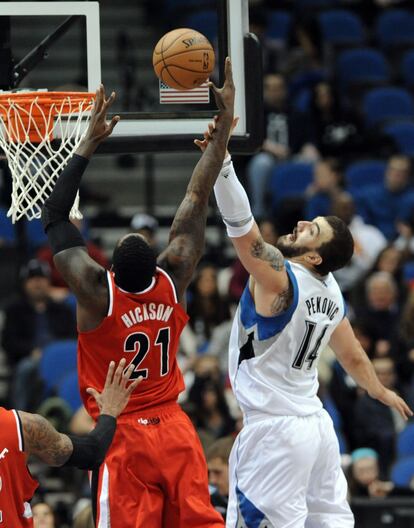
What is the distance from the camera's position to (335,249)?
6.99 metres

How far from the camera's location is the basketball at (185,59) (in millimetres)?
7082

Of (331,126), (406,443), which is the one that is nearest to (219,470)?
(406,443)

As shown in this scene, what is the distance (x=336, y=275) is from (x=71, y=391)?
128 inches

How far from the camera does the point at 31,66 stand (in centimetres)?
785

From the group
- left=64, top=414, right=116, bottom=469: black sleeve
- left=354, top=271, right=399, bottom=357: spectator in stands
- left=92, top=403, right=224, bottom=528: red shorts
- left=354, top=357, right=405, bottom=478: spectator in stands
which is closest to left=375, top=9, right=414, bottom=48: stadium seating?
left=354, top=271, right=399, bottom=357: spectator in stands

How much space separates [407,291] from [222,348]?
2.02m

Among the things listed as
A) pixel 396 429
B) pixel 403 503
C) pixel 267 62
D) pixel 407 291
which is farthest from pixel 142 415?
pixel 267 62

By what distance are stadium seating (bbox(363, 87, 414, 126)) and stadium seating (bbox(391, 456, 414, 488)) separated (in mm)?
6565

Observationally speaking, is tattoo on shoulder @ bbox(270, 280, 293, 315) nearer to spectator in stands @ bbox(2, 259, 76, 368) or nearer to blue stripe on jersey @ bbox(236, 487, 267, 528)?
blue stripe on jersey @ bbox(236, 487, 267, 528)

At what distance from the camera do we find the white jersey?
273 inches

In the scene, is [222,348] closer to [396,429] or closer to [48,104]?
[396,429]

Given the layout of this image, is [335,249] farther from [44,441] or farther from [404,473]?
[404,473]

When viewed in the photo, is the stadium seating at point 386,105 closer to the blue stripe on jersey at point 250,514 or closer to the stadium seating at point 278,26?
the stadium seating at point 278,26

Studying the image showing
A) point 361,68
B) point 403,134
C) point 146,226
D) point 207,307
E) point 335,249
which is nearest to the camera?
point 335,249
